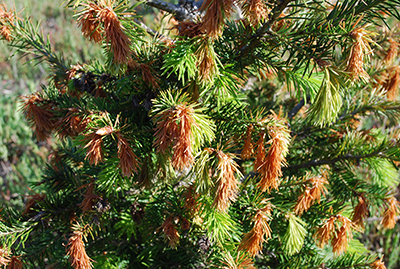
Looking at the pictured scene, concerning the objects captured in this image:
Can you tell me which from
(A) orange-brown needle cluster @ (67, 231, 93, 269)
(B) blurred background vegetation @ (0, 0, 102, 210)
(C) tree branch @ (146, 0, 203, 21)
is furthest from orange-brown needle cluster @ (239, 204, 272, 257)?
(B) blurred background vegetation @ (0, 0, 102, 210)

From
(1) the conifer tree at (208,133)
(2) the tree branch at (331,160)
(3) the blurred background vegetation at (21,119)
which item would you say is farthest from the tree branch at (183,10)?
(3) the blurred background vegetation at (21,119)

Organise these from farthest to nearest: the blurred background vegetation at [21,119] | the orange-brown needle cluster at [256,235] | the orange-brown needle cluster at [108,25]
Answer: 1. the blurred background vegetation at [21,119]
2. the orange-brown needle cluster at [256,235]
3. the orange-brown needle cluster at [108,25]

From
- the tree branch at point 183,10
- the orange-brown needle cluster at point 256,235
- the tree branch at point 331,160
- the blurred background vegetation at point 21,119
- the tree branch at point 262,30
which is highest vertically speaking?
the tree branch at point 262,30

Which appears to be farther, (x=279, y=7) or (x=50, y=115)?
(x=50, y=115)

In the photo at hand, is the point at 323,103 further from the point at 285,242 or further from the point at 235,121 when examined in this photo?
the point at 285,242

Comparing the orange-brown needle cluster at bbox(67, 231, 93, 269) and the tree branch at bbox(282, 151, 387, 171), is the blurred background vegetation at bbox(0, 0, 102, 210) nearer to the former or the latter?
the orange-brown needle cluster at bbox(67, 231, 93, 269)

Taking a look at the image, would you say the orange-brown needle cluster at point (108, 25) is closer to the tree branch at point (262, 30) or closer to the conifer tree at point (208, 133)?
the conifer tree at point (208, 133)

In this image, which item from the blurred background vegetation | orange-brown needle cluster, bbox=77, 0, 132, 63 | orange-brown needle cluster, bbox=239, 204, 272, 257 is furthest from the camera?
the blurred background vegetation

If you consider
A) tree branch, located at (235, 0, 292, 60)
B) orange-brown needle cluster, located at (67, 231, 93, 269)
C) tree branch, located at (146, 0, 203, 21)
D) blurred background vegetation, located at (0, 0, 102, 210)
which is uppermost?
tree branch, located at (235, 0, 292, 60)

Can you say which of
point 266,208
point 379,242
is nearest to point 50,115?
point 266,208
